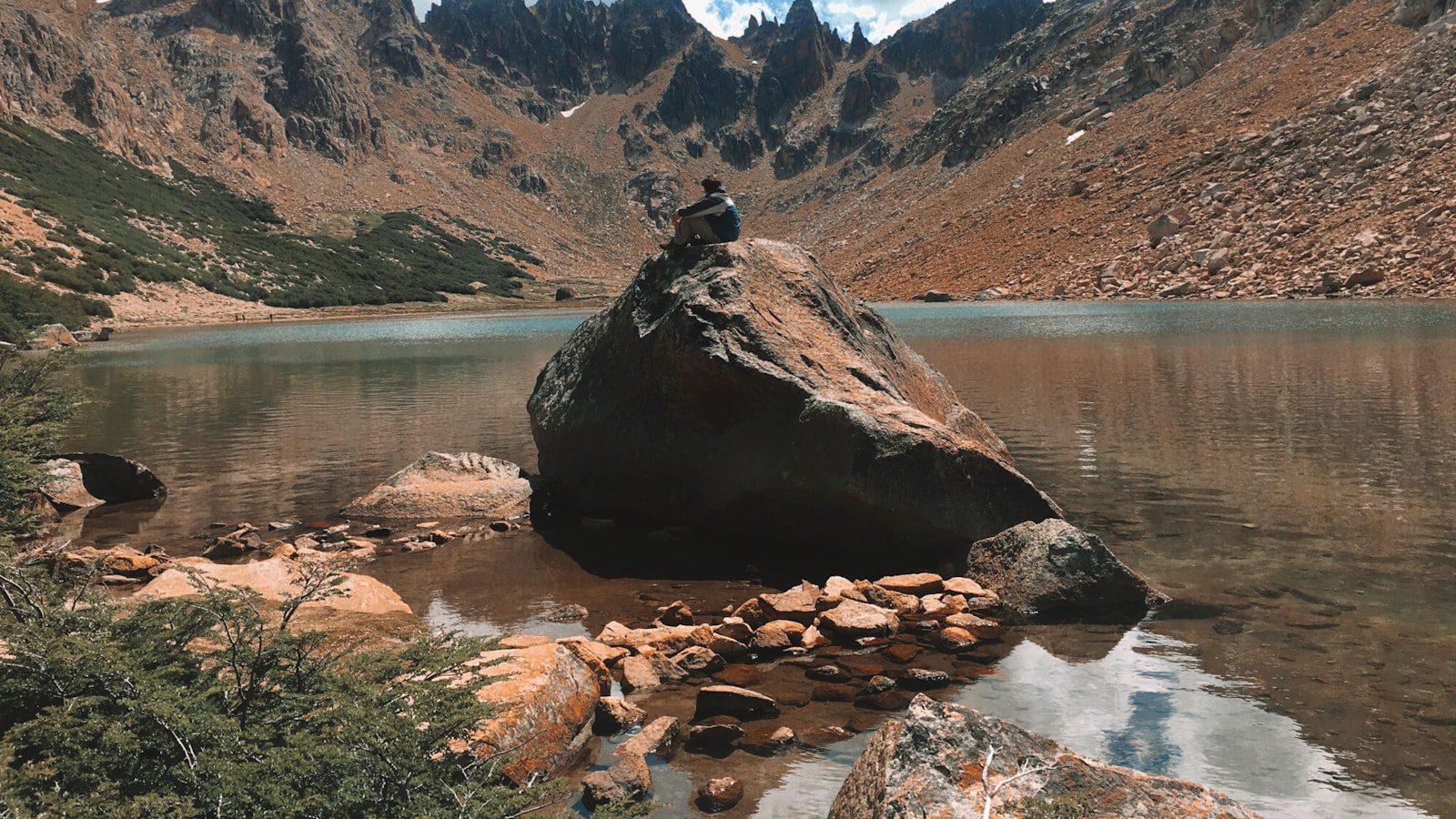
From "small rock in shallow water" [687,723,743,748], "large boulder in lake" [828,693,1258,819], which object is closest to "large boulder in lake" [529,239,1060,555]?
"small rock in shallow water" [687,723,743,748]

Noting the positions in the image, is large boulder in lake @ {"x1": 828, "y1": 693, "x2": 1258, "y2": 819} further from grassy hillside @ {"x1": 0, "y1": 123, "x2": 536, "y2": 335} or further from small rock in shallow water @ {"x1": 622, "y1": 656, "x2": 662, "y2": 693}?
grassy hillside @ {"x1": 0, "y1": 123, "x2": 536, "y2": 335}

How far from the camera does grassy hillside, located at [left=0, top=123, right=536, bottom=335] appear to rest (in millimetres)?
78188

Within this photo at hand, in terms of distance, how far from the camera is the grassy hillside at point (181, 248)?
257 feet

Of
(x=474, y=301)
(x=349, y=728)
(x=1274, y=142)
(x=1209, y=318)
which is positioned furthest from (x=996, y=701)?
(x=474, y=301)

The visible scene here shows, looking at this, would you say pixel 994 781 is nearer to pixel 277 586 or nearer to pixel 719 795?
pixel 719 795

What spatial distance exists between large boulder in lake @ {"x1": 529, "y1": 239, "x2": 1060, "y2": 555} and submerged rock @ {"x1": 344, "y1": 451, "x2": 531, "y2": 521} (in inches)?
39.5

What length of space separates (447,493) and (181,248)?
11838cm

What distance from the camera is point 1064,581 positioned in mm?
8797

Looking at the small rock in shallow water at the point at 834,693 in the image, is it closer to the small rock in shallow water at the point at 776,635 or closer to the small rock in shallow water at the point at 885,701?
the small rock in shallow water at the point at 885,701

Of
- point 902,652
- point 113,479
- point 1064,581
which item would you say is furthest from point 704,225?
point 113,479

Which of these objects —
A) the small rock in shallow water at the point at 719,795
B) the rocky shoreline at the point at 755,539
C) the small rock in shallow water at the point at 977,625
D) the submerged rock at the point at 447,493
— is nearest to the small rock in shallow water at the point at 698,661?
the rocky shoreline at the point at 755,539

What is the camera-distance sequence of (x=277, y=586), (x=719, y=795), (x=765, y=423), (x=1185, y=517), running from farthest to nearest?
(x=1185, y=517) < (x=765, y=423) < (x=277, y=586) < (x=719, y=795)

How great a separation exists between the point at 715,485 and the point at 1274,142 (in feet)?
218

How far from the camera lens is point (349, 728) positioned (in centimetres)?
399
